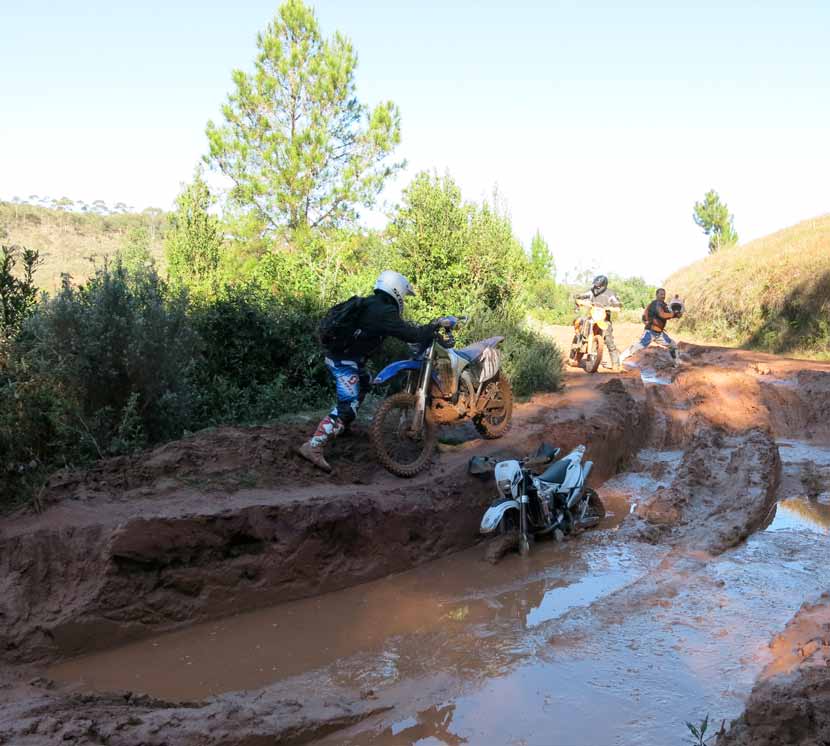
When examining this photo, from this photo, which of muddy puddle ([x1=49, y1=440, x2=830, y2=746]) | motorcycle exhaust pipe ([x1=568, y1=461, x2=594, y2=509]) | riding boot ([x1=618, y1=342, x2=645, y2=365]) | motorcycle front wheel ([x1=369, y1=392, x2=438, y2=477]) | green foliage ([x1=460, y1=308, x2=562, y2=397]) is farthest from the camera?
riding boot ([x1=618, y1=342, x2=645, y2=365])

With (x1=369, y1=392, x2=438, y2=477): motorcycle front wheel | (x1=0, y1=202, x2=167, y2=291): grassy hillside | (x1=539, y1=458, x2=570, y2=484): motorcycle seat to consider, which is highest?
(x1=0, y1=202, x2=167, y2=291): grassy hillside

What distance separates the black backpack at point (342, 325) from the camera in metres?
7.17

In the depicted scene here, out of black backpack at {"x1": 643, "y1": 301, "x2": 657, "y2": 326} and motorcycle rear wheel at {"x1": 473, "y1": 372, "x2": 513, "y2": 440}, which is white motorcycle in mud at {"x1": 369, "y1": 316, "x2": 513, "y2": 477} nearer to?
motorcycle rear wheel at {"x1": 473, "y1": 372, "x2": 513, "y2": 440}

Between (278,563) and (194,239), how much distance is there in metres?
17.5

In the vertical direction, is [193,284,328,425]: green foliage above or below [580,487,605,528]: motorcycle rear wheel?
above

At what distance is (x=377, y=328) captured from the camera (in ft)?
23.8

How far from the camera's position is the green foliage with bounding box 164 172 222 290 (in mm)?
21750

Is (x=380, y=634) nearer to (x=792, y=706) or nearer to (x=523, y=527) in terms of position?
(x=523, y=527)

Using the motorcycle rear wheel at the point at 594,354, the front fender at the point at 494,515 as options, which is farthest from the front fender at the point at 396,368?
the motorcycle rear wheel at the point at 594,354

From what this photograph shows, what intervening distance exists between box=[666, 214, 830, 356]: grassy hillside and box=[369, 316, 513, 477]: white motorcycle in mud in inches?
593

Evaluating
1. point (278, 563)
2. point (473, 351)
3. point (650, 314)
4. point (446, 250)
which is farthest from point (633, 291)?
point (278, 563)

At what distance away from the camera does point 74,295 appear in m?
7.44

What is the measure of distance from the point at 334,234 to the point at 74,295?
17666 millimetres

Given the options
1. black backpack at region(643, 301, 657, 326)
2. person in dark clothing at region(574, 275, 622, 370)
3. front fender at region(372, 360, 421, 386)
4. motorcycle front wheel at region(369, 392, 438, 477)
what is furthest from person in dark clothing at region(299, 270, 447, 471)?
black backpack at region(643, 301, 657, 326)
